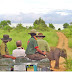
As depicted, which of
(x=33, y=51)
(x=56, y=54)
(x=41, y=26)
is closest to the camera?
(x=33, y=51)

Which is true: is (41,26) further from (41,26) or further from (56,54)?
(56,54)

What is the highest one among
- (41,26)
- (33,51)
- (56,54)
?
(41,26)

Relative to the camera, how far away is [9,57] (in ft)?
15.3

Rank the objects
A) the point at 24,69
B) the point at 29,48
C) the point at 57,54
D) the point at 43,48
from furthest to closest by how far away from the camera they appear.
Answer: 1. the point at 57,54
2. the point at 43,48
3. the point at 29,48
4. the point at 24,69

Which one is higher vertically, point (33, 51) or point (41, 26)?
point (41, 26)

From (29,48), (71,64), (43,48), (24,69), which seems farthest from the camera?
(71,64)

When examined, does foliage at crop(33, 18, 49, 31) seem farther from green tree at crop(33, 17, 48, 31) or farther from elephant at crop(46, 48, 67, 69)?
elephant at crop(46, 48, 67, 69)

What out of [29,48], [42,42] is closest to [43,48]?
[42,42]

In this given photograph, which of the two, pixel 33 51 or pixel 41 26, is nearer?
pixel 33 51

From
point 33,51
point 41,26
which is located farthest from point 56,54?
point 41,26

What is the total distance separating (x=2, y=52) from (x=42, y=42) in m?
1.80

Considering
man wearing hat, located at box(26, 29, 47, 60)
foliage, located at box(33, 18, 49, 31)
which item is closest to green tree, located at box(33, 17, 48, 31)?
foliage, located at box(33, 18, 49, 31)

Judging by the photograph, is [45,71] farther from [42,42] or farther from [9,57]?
[42,42]

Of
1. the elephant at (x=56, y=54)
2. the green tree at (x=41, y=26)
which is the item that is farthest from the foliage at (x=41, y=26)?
the elephant at (x=56, y=54)
